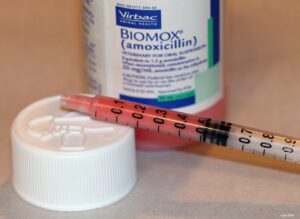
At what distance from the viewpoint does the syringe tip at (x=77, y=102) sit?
2.29 ft

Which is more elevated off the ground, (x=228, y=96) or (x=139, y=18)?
(x=139, y=18)

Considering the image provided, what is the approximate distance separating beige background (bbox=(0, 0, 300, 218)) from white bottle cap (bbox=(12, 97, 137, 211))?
0.04ft

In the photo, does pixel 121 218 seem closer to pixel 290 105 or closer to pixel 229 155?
pixel 229 155

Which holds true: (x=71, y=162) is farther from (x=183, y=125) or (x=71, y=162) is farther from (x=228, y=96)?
(x=228, y=96)

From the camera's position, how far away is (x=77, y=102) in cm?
70

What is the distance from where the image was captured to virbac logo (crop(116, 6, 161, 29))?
0.68 metres

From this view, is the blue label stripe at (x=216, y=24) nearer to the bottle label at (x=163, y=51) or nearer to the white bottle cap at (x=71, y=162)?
the bottle label at (x=163, y=51)

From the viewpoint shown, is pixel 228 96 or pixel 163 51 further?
pixel 228 96

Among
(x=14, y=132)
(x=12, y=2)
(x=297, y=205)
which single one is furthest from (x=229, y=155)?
(x=12, y=2)

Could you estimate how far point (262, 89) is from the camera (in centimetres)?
85

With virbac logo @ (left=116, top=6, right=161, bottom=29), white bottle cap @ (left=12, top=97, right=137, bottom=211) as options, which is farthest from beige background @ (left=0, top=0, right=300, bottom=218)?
virbac logo @ (left=116, top=6, right=161, bottom=29)

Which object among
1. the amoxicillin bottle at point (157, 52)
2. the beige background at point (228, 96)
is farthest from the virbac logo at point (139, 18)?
the beige background at point (228, 96)

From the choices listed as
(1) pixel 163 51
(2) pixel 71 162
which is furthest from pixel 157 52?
(2) pixel 71 162

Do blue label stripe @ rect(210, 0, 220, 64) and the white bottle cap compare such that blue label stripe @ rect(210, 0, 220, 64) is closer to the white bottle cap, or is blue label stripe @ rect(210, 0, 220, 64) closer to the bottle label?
the bottle label
